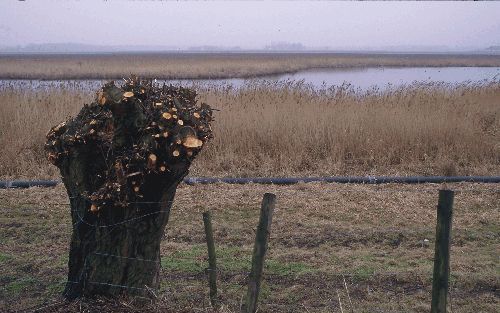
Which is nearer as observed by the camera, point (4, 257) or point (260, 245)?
point (260, 245)

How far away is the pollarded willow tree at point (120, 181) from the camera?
3.37m

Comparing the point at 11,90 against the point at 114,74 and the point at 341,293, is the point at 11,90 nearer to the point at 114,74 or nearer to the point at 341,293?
the point at 341,293

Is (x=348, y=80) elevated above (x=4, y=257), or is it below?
above

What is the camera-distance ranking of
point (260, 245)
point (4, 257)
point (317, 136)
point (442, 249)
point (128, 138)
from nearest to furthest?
point (442, 249) < point (260, 245) < point (128, 138) < point (4, 257) < point (317, 136)

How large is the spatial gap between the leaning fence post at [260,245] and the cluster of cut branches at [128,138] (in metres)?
0.60

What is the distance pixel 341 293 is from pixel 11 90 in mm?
10796

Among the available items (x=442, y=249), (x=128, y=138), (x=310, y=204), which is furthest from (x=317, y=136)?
(x=442, y=249)

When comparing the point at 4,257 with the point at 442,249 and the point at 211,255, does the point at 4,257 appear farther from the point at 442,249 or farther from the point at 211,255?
the point at 442,249

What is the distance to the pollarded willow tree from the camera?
337cm

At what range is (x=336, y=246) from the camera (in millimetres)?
5645

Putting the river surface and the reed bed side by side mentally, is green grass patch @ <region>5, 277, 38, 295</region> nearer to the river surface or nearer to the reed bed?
the reed bed

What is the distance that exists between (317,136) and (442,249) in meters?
6.87

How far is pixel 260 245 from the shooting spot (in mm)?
3293

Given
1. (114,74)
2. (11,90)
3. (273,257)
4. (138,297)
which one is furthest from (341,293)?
(114,74)
